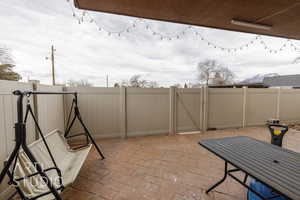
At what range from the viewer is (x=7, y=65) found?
509 cm

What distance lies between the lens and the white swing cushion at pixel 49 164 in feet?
4.50

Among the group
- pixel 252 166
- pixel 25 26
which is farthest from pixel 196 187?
pixel 25 26

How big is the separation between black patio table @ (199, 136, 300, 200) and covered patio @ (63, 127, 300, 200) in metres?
0.29

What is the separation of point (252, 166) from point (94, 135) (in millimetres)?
3490

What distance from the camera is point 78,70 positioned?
21.7ft

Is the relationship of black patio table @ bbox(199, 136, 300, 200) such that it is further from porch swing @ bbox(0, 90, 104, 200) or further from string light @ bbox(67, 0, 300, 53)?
string light @ bbox(67, 0, 300, 53)

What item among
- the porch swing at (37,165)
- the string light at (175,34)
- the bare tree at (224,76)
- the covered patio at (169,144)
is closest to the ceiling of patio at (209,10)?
the covered patio at (169,144)

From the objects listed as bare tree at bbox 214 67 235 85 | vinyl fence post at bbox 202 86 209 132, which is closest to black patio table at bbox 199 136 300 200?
vinyl fence post at bbox 202 86 209 132

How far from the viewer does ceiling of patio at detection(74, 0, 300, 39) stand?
7.91 feet

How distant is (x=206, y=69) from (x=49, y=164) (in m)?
10.6

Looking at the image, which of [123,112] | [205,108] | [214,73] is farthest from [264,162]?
[214,73]

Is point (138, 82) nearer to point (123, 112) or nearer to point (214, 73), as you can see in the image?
point (123, 112)

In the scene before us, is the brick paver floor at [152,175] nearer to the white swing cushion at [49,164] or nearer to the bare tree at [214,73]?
the white swing cushion at [49,164]

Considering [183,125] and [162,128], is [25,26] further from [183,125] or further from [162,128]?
[183,125]
